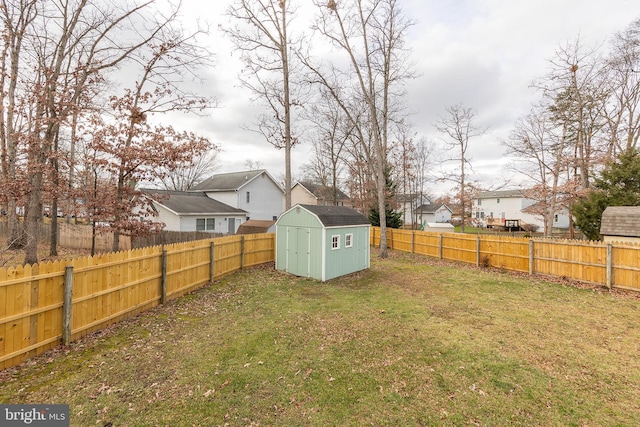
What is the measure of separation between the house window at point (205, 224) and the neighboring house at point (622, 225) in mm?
24425

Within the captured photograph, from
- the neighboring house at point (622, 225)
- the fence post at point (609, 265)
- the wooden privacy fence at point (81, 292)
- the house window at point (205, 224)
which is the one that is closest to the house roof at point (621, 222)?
the neighboring house at point (622, 225)

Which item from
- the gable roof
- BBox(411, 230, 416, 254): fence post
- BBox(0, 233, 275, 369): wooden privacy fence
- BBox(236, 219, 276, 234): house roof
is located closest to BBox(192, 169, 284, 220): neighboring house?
the gable roof

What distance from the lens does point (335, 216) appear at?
38.4 ft

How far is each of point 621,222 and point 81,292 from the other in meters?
18.4

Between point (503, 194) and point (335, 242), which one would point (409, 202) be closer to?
point (503, 194)

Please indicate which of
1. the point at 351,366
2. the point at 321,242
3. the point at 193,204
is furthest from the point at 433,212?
the point at 351,366

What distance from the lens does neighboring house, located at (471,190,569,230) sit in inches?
1596

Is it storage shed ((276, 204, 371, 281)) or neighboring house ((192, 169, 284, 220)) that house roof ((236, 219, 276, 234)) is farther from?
storage shed ((276, 204, 371, 281))

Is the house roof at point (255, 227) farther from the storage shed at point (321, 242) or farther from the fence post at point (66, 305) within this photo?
the fence post at point (66, 305)

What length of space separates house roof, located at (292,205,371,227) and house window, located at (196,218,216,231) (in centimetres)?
1419

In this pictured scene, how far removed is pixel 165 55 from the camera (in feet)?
38.0

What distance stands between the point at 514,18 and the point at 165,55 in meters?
14.0

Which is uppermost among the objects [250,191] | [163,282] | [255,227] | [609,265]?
[250,191]

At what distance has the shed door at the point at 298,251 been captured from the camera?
37.1 feet
